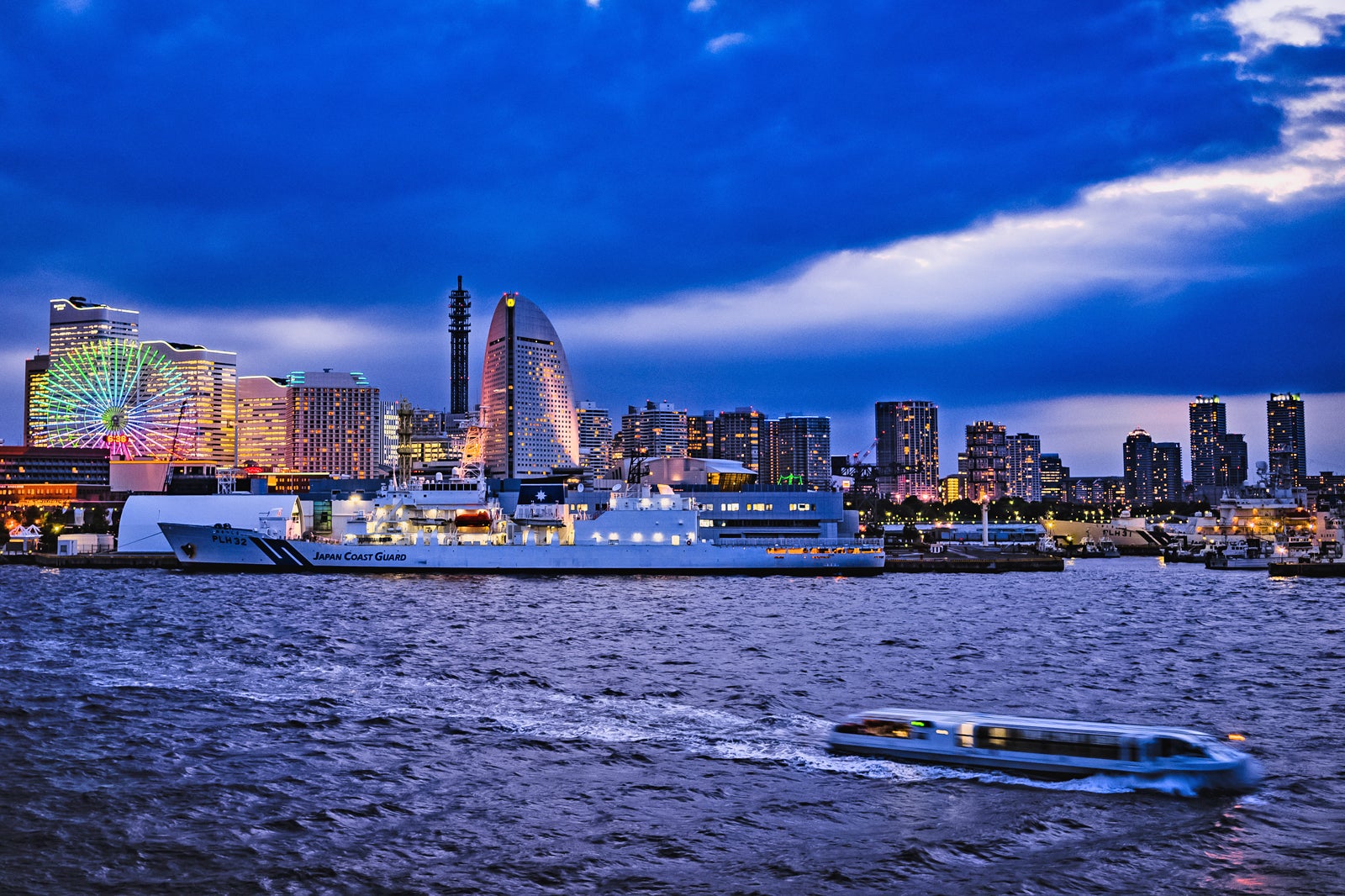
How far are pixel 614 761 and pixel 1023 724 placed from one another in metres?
9.70

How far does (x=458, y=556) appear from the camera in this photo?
82625 mm

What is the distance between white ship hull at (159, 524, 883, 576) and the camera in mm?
82750

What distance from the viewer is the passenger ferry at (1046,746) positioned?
20484 millimetres

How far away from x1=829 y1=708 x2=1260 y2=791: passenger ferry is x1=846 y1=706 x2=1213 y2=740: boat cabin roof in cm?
2

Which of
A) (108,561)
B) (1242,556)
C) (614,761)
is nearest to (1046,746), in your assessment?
(614,761)

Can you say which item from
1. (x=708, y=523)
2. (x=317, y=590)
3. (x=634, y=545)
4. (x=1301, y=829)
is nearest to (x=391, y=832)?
(x=1301, y=829)

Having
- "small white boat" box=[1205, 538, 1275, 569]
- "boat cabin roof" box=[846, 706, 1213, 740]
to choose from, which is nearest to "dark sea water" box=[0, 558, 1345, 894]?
"boat cabin roof" box=[846, 706, 1213, 740]

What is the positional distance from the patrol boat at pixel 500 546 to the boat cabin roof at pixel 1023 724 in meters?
60.1

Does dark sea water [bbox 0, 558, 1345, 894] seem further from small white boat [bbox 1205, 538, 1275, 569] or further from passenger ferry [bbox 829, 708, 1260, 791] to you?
small white boat [bbox 1205, 538, 1275, 569]

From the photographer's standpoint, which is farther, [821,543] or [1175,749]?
[821,543]

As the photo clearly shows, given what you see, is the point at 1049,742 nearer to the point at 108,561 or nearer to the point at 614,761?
the point at 614,761

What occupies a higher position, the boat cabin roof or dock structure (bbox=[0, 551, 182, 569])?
the boat cabin roof

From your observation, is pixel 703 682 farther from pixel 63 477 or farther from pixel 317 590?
pixel 63 477

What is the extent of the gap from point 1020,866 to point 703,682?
17.0 meters
